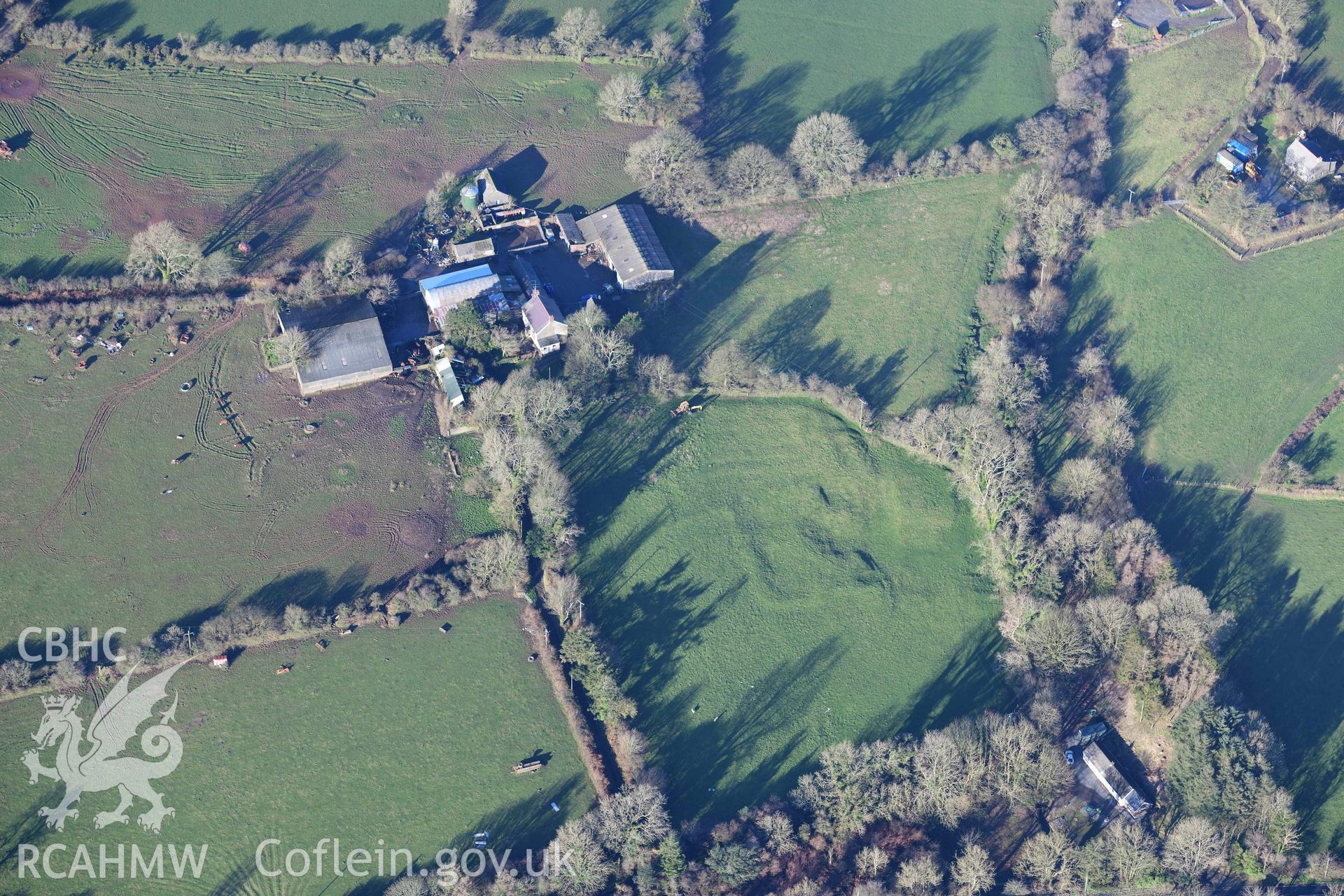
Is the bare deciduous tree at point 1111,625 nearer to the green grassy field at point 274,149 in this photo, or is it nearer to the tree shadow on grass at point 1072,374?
the tree shadow on grass at point 1072,374

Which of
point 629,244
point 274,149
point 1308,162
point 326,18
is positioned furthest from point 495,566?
point 1308,162

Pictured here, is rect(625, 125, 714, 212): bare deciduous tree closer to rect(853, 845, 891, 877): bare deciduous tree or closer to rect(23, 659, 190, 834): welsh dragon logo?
rect(853, 845, 891, 877): bare deciduous tree

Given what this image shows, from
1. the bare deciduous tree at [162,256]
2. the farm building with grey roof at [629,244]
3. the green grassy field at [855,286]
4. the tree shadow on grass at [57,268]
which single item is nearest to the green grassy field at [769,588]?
the green grassy field at [855,286]

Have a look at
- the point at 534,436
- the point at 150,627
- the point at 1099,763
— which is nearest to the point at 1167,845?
the point at 1099,763

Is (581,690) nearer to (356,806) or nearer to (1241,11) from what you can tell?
(356,806)

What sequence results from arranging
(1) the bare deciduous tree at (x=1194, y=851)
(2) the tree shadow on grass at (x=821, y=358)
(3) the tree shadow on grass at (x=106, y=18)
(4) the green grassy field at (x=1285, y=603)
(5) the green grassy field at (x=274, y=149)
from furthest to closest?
(3) the tree shadow on grass at (x=106, y=18), (5) the green grassy field at (x=274, y=149), (2) the tree shadow on grass at (x=821, y=358), (4) the green grassy field at (x=1285, y=603), (1) the bare deciduous tree at (x=1194, y=851)

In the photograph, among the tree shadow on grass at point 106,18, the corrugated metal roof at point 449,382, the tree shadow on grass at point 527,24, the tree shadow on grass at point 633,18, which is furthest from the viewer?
the tree shadow on grass at point 633,18

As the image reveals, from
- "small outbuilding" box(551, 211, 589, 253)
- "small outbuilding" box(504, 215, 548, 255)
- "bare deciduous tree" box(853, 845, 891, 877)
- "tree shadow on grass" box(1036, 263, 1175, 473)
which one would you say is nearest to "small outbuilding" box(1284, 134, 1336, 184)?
"tree shadow on grass" box(1036, 263, 1175, 473)
